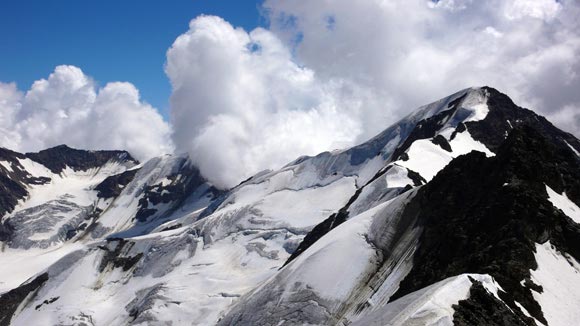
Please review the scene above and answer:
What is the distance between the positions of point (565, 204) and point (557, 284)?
32.5 m

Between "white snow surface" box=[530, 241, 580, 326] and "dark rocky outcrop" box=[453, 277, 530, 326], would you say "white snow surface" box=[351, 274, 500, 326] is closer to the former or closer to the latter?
"dark rocky outcrop" box=[453, 277, 530, 326]

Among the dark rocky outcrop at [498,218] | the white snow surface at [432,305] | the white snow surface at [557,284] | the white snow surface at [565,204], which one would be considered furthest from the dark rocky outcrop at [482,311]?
the white snow surface at [565,204]

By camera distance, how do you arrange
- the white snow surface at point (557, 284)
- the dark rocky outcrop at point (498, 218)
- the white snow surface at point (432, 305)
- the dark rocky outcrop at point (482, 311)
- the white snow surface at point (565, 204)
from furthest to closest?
the white snow surface at point (565, 204), the dark rocky outcrop at point (498, 218), the white snow surface at point (557, 284), the dark rocky outcrop at point (482, 311), the white snow surface at point (432, 305)

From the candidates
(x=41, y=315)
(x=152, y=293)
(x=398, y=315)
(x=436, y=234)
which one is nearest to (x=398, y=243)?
(x=436, y=234)

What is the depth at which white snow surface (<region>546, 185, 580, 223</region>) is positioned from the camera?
98.8 m

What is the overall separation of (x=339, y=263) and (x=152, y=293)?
8844cm

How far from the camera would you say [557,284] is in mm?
74188

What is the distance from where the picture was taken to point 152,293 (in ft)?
613

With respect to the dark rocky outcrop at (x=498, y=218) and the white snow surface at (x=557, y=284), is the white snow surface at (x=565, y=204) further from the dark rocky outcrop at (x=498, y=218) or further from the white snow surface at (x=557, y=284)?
the white snow surface at (x=557, y=284)

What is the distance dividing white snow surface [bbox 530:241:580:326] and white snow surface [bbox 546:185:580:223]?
1724 centimetres

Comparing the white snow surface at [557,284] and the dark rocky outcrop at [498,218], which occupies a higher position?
the dark rocky outcrop at [498,218]

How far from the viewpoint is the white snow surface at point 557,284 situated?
218 feet

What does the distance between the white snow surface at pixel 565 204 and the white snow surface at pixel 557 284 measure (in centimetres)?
1724

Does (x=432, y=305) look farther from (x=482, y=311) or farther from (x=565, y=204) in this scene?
(x=565, y=204)
